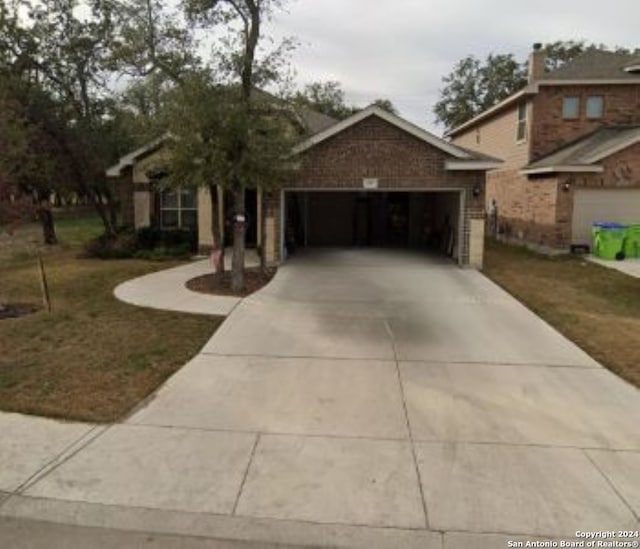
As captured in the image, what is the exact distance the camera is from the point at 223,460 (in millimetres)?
5148

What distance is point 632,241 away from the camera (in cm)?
1831

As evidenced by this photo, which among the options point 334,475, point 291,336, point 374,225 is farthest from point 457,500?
point 374,225

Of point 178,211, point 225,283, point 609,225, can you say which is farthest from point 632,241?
point 178,211

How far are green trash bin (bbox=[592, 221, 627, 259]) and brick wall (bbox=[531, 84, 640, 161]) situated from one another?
468 centimetres

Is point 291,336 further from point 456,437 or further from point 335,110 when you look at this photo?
point 335,110

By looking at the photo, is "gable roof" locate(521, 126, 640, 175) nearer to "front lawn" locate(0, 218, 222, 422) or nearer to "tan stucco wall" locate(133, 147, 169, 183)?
"tan stucco wall" locate(133, 147, 169, 183)

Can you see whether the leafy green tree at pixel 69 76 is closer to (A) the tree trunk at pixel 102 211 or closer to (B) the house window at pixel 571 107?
(A) the tree trunk at pixel 102 211

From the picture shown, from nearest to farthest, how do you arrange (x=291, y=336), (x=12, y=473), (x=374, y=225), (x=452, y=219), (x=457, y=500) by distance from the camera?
(x=457, y=500) < (x=12, y=473) < (x=291, y=336) < (x=452, y=219) < (x=374, y=225)

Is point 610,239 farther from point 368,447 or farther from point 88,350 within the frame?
point 88,350

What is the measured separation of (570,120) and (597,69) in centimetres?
216

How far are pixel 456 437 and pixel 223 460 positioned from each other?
2143mm

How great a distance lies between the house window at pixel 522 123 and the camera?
74.8ft

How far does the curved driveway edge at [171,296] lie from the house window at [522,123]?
13.9 meters

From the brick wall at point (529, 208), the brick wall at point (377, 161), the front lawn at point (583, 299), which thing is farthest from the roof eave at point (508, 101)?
the brick wall at point (377, 161)
